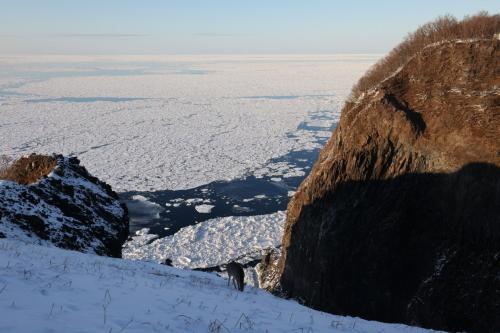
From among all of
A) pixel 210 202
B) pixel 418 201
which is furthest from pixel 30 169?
pixel 418 201

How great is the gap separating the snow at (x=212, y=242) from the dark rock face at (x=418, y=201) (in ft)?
31.6

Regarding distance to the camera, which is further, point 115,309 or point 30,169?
point 30,169

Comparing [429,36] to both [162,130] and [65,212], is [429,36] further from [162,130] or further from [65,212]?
[162,130]

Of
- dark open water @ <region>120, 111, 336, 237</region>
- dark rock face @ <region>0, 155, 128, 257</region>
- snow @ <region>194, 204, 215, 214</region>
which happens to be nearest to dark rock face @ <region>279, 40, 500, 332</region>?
dark rock face @ <region>0, 155, 128, 257</region>

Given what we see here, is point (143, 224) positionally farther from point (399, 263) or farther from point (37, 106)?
point (37, 106)

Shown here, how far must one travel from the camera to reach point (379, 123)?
18.0m

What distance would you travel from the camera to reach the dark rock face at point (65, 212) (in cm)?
1758

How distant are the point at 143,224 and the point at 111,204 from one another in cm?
1100

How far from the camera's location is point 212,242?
100 ft

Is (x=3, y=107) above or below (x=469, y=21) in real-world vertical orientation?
below

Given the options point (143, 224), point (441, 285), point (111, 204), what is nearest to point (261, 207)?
point (143, 224)

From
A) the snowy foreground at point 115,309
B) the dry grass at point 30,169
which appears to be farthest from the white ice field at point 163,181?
the dry grass at point 30,169

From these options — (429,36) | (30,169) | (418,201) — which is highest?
(429,36)

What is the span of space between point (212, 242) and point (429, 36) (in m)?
20.1
